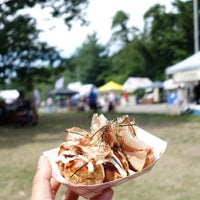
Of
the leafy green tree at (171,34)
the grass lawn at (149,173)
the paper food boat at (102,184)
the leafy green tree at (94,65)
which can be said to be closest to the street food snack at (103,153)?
the paper food boat at (102,184)

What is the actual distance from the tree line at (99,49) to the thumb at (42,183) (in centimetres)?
1147

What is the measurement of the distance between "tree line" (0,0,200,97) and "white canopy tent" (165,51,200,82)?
14.6ft

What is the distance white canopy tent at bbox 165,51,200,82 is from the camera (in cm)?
1536

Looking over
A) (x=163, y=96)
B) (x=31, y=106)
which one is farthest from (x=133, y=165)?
(x=163, y=96)

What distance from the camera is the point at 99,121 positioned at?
159 cm

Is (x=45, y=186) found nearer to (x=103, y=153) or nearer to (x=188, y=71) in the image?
(x=103, y=153)

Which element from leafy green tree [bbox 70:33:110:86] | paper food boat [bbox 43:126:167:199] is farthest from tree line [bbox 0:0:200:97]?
paper food boat [bbox 43:126:167:199]

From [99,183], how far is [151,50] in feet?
149

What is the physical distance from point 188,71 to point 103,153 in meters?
14.9

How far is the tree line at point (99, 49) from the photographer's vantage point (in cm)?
1397

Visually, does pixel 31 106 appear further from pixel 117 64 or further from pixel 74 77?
pixel 74 77

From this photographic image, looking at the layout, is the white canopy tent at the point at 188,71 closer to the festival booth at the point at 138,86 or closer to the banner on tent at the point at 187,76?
the banner on tent at the point at 187,76

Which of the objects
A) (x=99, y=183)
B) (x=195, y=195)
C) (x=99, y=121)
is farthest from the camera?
(x=195, y=195)

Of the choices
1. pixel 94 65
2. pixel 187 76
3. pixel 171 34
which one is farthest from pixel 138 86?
pixel 94 65
